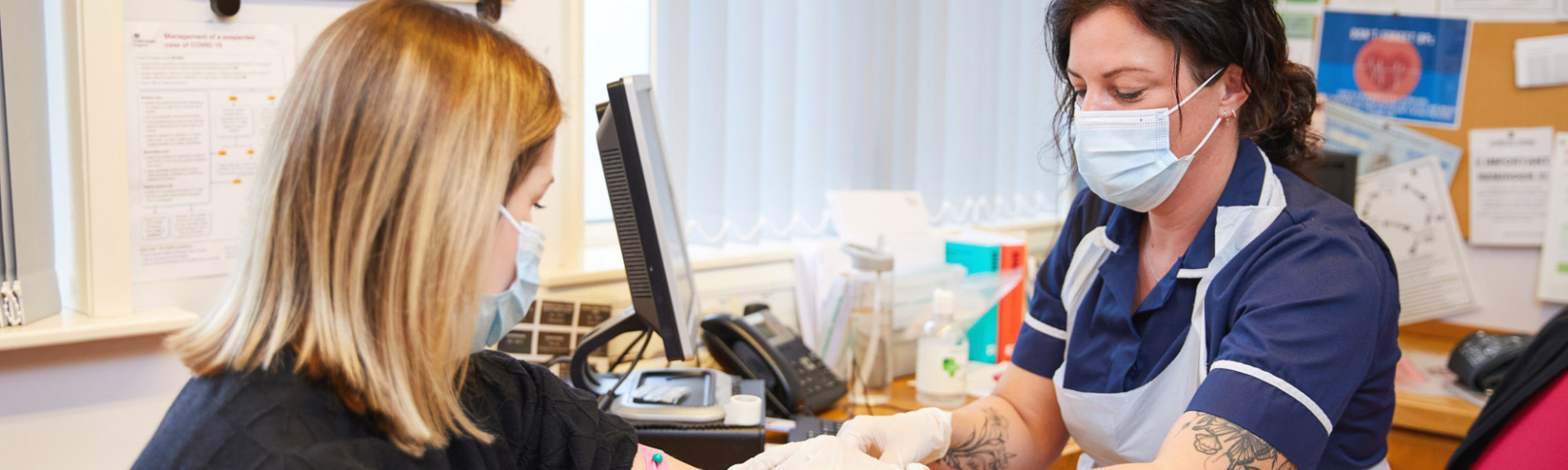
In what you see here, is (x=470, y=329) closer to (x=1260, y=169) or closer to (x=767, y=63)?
(x=1260, y=169)

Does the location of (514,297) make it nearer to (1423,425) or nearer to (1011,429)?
(1011,429)

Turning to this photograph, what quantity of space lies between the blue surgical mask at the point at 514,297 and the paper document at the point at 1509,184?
251 cm

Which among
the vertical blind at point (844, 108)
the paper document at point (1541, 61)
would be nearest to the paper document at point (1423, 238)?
the paper document at point (1541, 61)

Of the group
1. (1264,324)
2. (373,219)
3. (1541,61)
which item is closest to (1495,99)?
(1541,61)

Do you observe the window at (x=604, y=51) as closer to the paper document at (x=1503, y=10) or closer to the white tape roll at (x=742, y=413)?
the white tape roll at (x=742, y=413)

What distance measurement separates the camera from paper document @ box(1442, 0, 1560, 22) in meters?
2.36

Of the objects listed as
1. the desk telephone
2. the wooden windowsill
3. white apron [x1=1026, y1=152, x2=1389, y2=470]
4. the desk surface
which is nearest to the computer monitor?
the desk telephone

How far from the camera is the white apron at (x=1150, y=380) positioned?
1150 mm

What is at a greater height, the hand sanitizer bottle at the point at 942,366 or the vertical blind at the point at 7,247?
the vertical blind at the point at 7,247

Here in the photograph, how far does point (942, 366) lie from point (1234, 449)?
0.81m

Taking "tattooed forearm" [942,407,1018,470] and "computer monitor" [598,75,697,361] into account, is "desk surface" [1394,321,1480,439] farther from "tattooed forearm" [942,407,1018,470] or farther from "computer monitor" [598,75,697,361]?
"computer monitor" [598,75,697,361]

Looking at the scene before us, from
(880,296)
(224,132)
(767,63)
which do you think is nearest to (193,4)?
(224,132)

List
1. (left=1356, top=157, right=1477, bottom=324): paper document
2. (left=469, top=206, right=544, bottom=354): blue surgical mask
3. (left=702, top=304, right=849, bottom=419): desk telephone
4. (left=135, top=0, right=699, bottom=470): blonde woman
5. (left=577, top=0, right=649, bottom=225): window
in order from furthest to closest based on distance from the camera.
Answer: (left=1356, top=157, right=1477, bottom=324): paper document → (left=577, top=0, right=649, bottom=225): window → (left=702, top=304, right=849, bottom=419): desk telephone → (left=469, top=206, right=544, bottom=354): blue surgical mask → (left=135, top=0, right=699, bottom=470): blonde woman

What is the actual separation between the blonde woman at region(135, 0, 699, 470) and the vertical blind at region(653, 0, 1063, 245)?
1.11 m
